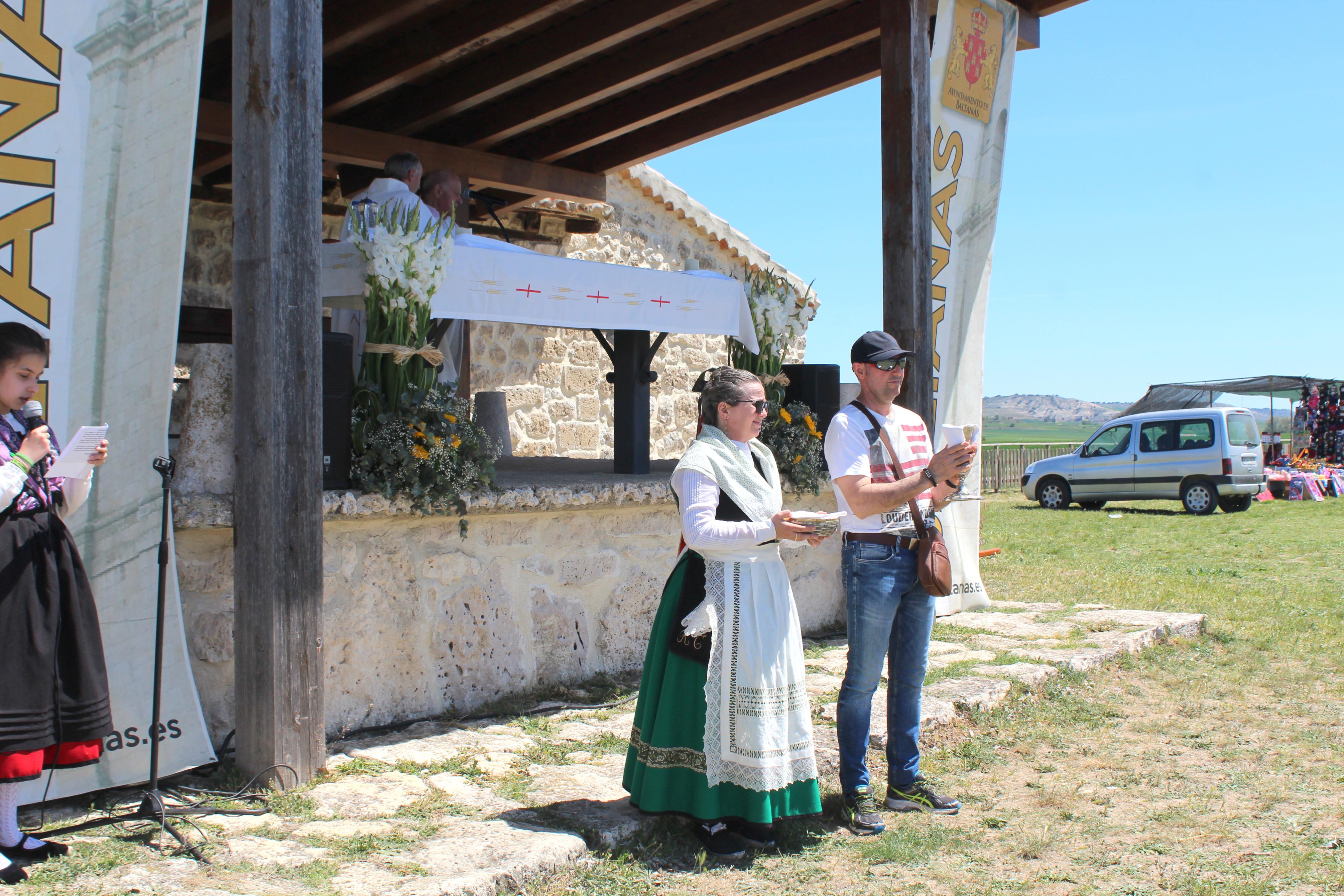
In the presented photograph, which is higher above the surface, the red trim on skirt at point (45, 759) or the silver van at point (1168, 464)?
the silver van at point (1168, 464)

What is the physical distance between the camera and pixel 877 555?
352 centimetres

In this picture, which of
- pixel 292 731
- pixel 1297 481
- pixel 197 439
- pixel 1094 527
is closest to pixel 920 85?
pixel 197 439

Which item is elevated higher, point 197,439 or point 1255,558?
point 197,439

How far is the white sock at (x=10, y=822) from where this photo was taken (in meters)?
2.93

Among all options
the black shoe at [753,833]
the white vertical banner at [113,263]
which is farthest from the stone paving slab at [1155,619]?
the white vertical banner at [113,263]

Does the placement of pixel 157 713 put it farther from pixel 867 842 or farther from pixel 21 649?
pixel 867 842

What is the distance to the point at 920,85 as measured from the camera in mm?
5520

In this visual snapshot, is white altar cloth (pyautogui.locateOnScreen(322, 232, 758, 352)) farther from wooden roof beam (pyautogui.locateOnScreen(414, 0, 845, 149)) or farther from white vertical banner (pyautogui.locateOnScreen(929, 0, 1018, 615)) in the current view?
wooden roof beam (pyautogui.locateOnScreen(414, 0, 845, 149))

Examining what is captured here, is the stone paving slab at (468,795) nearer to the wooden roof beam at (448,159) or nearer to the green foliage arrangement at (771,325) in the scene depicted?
the green foliage arrangement at (771,325)

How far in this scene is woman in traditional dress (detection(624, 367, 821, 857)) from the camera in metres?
3.18

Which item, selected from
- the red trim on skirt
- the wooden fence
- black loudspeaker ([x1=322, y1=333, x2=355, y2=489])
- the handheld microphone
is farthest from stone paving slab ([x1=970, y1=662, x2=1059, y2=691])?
the wooden fence

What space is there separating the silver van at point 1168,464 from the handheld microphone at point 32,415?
16765 mm

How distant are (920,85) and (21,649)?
15.2 ft

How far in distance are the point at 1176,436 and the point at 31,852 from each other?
674 inches
